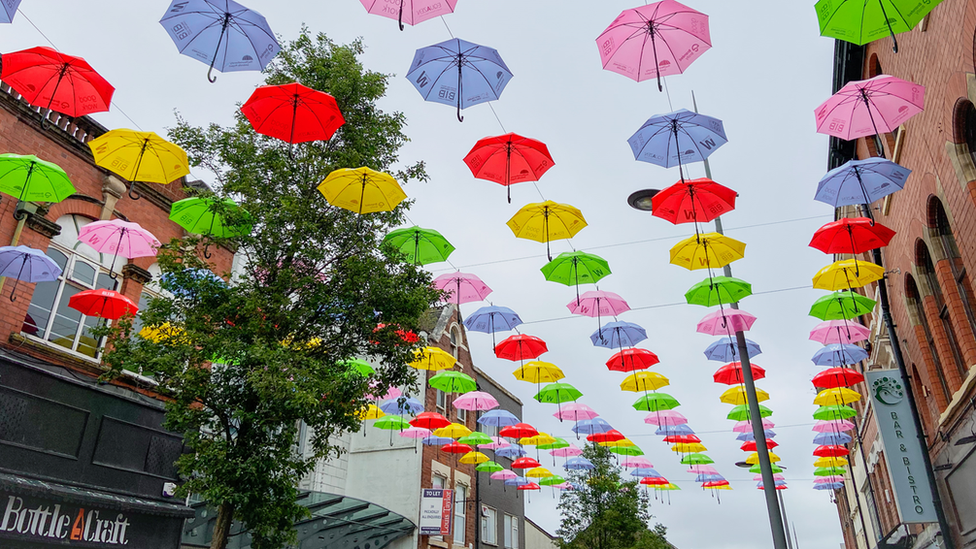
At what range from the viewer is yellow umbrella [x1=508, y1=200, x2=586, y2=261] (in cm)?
1274

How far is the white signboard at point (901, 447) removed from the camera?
12.7 m

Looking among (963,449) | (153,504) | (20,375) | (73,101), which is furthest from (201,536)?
(963,449)

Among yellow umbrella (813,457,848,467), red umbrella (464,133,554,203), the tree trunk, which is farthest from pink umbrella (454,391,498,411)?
yellow umbrella (813,457,848,467)

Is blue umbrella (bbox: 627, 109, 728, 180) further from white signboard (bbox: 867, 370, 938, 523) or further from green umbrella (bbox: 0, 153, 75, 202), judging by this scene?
green umbrella (bbox: 0, 153, 75, 202)

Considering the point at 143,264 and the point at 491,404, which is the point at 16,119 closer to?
the point at 143,264

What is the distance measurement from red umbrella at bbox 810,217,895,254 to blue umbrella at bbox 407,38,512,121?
6.87m

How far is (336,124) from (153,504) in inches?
347

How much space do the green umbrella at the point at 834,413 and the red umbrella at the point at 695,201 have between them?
484 inches

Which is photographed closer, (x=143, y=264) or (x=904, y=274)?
(x=904, y=274)

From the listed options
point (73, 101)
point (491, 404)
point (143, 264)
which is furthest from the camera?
point (491, 404)

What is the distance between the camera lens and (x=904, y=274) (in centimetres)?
1416

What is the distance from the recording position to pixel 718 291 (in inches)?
523

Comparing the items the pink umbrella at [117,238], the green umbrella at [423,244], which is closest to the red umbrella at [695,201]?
the green umbrella at [423,244]

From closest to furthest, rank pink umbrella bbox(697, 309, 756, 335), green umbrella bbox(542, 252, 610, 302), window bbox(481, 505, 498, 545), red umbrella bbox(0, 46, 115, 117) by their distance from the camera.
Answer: red umbrella bbox(0, 46, 115, 117) → green umbrella bbox(542, 252, 610, 302) → pink umbrella bbox(697, 309, 756, 335) → window bbox(481, 505, 498, 545)
